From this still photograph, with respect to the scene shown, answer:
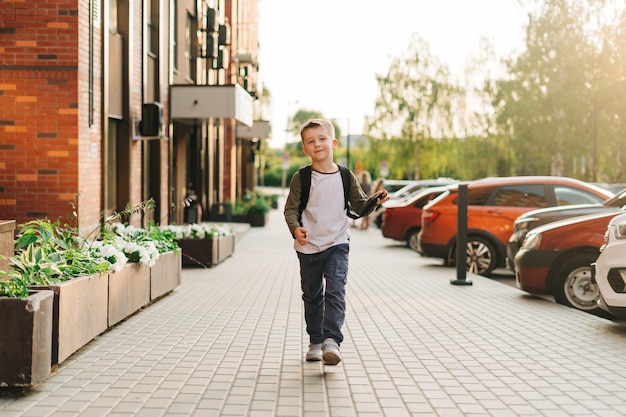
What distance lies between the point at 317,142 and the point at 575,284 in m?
5.09

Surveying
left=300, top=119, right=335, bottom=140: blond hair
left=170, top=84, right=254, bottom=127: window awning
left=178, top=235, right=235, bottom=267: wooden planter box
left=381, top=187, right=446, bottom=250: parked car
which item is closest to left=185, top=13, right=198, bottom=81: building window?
left=170, top=84, right=254, bottom=127: window awning

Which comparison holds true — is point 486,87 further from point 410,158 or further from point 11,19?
point 11,19

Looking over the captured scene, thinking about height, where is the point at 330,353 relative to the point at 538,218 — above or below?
below

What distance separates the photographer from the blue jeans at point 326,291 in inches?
265

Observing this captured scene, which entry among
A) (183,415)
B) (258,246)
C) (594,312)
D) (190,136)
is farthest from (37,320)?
(190,136)

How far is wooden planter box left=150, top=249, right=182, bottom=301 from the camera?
10.0 metres

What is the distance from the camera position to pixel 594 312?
10.4 meters

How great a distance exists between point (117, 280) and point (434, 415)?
3823 millimetres

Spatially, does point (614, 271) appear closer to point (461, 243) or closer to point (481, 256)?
point (461, 243)

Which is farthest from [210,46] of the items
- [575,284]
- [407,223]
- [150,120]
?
[575,284]

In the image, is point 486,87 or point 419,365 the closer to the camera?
point 419,365

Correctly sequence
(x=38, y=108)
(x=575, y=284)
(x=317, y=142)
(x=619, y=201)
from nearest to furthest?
(x=317, y=142)
(x=575, y=284)
(x=619, y=201)
(x=38, y=108)

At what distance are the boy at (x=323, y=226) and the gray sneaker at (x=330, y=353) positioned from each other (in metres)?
0.04

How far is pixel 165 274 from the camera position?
1068 centimetres
